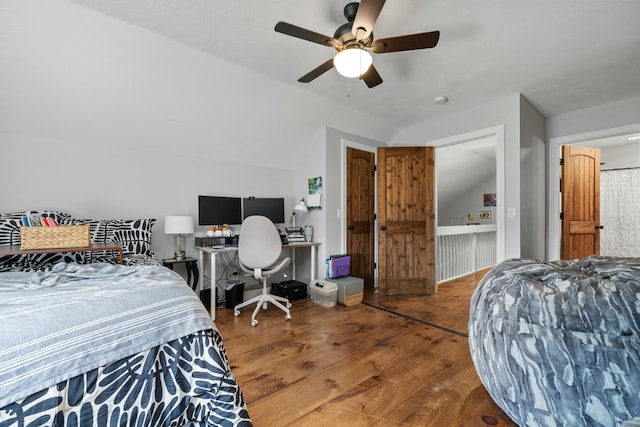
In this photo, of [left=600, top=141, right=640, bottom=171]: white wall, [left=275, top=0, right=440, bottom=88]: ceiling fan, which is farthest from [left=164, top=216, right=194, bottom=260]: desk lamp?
[left=600, top=141, right=640, bottom=171]: white wall

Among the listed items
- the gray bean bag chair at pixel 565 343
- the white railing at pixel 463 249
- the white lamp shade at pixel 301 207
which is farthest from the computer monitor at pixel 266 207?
the gray bean bag chair at pixel 565 343

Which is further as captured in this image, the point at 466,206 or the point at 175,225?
the point at 466,206

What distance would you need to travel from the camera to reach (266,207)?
12.5ft

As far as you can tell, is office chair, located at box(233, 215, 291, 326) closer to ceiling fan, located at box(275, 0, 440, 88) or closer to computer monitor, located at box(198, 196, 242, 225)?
computer monitor, located at box(198, 196, 242, 225)

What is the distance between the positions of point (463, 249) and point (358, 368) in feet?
11.5

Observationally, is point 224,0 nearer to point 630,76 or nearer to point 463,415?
point 463,415

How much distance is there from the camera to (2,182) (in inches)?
98.4

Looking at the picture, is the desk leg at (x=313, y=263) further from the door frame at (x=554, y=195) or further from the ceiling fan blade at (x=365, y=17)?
the door frame at (x=554, y=195)

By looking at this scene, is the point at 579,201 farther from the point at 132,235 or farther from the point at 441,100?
the point at 132,235

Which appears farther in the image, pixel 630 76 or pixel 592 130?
pixel 592 130

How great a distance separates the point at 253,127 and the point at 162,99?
3.25 feet

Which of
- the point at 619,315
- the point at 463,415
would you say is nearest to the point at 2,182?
the point at 463,415

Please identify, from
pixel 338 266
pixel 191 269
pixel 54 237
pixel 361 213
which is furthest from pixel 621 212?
pixel 54 237

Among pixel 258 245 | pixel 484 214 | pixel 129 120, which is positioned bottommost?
pixel 258 245
